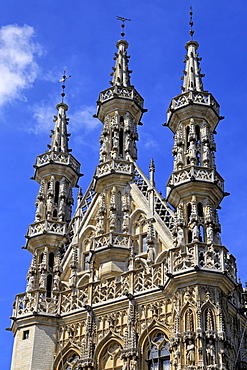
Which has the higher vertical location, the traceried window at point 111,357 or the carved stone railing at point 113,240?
the carved stone railing at point 113,240

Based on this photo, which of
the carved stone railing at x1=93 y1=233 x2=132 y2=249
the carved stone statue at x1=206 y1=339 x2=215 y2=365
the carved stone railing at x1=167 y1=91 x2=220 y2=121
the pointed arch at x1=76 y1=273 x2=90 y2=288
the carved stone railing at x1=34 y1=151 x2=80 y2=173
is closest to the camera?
the carved stone statue at x1=206 y1=339 x2=215 y2=365

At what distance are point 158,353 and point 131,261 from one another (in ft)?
12.5

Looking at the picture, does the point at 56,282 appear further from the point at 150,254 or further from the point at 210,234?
the point at 210,234

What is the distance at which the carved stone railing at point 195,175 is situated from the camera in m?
29.1

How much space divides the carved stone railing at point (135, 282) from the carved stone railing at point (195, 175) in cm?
273

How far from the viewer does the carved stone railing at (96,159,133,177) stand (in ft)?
107

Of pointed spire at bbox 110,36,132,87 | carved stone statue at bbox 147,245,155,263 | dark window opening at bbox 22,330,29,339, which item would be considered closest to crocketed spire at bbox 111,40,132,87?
pointed spire at bbox 110,36,132,87

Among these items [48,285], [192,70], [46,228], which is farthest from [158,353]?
[192,70]

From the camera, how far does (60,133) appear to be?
119ft

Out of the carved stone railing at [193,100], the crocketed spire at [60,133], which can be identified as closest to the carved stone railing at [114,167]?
the carved stone railing at [193,100]

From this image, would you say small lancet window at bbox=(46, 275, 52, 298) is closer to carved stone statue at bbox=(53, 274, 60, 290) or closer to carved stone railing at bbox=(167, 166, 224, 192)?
carved stone statue at bbox=(53, 274, 60, 290)

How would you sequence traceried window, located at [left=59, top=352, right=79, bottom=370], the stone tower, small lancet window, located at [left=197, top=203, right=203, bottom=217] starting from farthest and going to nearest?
traceried window, located at [left=59, top=352, right=79, bottom=370] < small lancet window, located at [left=197, top=203, right=203, bottom=217] < the stone tower

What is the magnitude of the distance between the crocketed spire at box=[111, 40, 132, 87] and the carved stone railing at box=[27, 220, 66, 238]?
6855mm

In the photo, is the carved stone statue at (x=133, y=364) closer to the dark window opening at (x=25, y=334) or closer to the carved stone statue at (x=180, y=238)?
the carved stone statue at (x=180, y=238)
